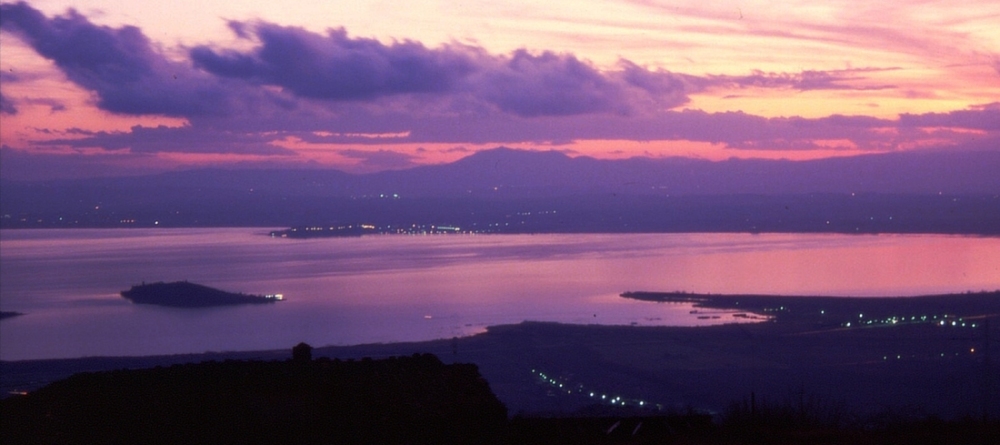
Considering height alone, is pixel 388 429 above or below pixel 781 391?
above

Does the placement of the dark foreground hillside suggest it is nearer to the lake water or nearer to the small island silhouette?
the lake water

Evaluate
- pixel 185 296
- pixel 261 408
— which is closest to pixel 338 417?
pixel 261 408

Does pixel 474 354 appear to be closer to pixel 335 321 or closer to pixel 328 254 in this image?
pixel 335 321

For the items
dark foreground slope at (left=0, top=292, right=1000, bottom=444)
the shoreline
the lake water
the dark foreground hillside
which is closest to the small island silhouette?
the lake water

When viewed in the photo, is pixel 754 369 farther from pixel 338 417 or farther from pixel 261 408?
pixel 261 408

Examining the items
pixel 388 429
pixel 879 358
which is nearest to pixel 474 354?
pixel 879 358
